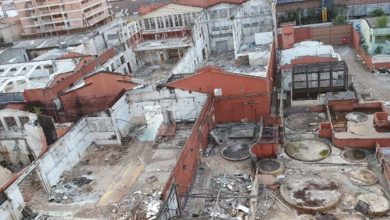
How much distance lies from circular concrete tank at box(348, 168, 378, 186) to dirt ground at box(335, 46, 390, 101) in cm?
1160

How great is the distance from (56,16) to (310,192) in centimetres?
5892

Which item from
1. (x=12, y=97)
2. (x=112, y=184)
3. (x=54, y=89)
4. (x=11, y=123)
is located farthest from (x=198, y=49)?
(x=112, y=184)

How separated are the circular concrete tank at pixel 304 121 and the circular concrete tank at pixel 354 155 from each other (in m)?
4.26

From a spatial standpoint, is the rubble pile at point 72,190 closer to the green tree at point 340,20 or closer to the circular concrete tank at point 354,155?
the circular concrete tank at point 354,155

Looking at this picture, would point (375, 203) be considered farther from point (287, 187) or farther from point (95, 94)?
point (95, 94)

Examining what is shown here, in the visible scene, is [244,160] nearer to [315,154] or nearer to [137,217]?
[315,154]

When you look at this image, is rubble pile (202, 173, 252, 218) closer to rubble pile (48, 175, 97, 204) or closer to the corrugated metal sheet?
rubble pile (48, 175, 97, 204)

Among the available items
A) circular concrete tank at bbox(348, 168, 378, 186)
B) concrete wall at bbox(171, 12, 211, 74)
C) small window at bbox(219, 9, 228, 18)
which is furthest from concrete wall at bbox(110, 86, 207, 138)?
small window at bbox(219, 9, 228, 18)

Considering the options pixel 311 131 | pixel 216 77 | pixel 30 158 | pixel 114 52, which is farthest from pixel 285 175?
pixel 114 52

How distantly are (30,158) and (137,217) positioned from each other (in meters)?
16.7

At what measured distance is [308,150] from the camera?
99.0 ft

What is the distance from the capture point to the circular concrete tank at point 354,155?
92.9 feet

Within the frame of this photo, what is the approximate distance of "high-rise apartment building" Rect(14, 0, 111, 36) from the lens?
67.8 metres

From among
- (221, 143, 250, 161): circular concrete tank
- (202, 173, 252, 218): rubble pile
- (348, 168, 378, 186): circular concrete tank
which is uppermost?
(221, 143, 250, 161): circular concrete tank
